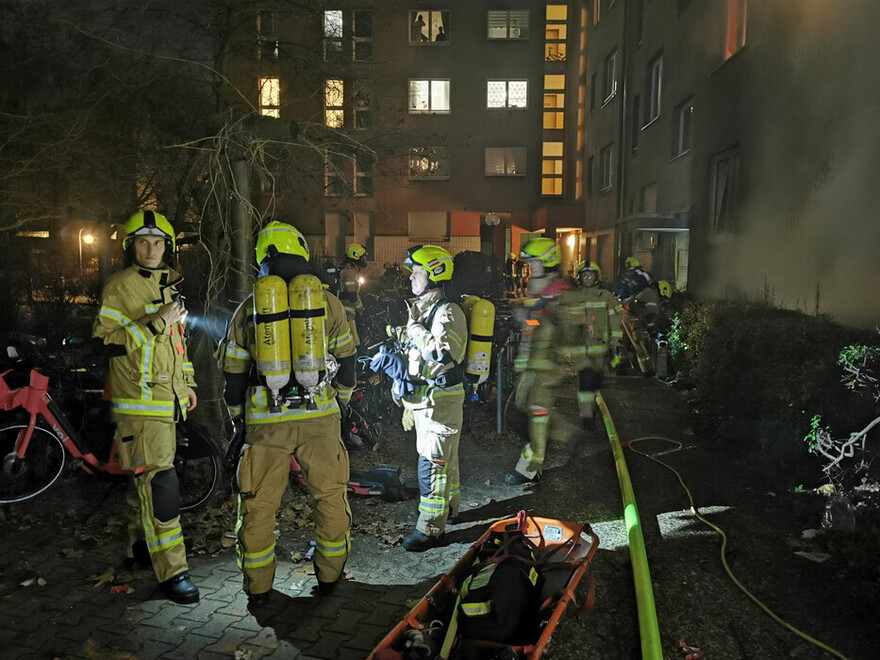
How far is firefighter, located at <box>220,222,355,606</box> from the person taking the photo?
3.85 meters

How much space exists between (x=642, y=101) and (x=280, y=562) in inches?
681

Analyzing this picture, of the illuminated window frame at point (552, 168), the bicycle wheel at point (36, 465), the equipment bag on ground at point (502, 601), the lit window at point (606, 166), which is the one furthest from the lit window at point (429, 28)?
the equipment bag on ground at point (502, 601)

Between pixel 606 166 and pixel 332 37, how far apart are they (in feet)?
55.5

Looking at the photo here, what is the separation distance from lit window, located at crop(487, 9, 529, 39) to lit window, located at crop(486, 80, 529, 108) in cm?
184

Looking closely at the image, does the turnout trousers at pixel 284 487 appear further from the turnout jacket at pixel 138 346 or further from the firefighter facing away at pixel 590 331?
the firefighter facing away at pixel 590 331

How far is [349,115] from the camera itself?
9.77m

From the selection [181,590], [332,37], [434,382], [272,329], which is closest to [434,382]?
[434,382]

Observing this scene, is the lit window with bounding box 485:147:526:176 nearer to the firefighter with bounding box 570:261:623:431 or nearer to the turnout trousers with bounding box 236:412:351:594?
the firefighter with bounding box 570:261:623:431

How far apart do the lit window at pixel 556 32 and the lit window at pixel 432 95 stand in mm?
6066

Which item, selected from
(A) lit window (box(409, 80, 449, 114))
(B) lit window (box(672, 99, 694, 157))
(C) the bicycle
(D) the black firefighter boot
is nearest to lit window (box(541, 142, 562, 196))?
(A) lit window (box(409, 80, 449, 114))

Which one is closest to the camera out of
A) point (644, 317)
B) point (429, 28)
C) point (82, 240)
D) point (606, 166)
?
point (644, 317)

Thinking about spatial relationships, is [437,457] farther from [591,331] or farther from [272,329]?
[591,331]

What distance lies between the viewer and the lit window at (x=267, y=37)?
668cm

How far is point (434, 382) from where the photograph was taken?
4949 mm
